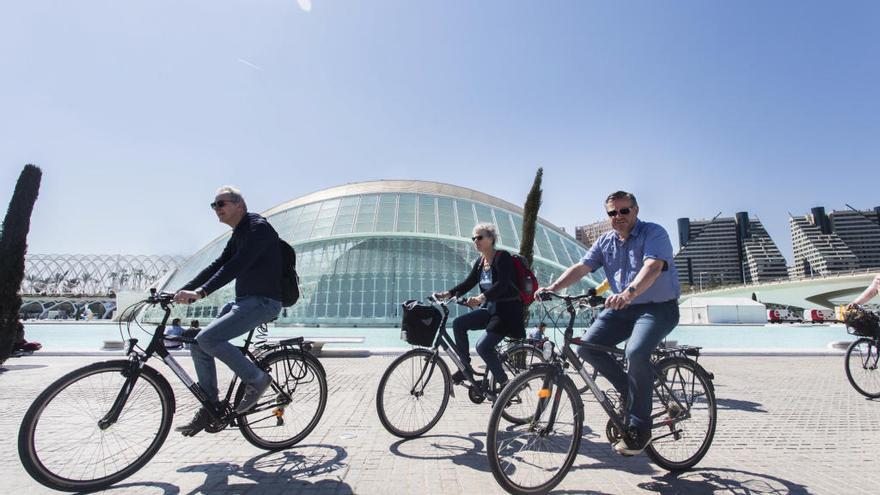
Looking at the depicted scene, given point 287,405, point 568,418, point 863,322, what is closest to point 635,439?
point 568,418

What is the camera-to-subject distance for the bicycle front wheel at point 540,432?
286 centimetres

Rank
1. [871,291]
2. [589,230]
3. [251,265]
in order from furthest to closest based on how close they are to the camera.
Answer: [589,230]
[871,291]
[251,265]

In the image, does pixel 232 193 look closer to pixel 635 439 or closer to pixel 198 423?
pixel 198 423

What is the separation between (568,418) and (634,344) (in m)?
0.67

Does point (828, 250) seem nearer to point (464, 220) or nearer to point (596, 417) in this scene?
point (464, 220)

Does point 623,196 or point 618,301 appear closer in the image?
point 618,301

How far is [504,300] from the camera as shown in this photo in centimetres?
450

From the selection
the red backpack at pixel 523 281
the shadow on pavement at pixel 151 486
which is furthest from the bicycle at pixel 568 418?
the shadow on pavement at pixel 151 486

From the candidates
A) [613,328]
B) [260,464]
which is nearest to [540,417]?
[613,328]

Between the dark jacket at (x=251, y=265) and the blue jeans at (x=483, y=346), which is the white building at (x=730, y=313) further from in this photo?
the dark jacket at (x=251, y=265)

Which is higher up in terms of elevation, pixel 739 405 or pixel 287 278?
pixel 287 278

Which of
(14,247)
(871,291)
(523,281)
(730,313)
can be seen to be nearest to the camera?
(523,281)

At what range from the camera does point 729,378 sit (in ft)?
27.5

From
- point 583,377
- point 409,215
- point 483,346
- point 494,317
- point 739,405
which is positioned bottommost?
point 739,405
